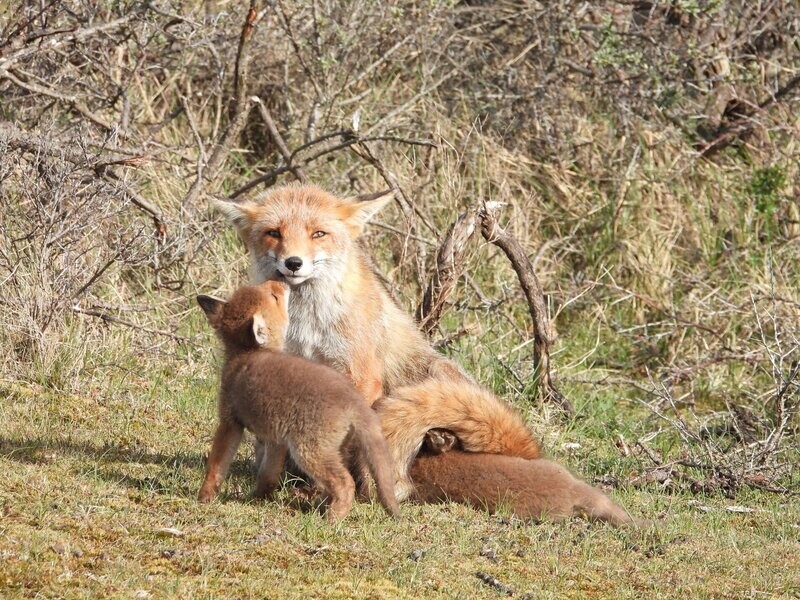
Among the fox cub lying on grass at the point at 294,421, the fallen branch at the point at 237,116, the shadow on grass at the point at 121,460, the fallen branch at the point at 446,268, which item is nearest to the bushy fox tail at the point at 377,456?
the fox cub lying on grass at the point at 294,421

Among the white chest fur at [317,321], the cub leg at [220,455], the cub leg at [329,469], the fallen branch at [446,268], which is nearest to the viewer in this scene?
the cub leg at [329,469]

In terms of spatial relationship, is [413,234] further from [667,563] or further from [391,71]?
[667,563]

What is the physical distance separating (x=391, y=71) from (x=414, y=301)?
358cm

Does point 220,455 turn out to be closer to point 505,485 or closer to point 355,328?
point 355,328

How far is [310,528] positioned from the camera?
5418 millimetres

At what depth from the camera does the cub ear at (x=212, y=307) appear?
6387mm

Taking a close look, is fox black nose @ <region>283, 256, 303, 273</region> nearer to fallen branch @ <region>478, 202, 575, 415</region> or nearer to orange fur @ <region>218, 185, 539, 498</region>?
orange fur @ <region>218, 185, 539, 498</region>

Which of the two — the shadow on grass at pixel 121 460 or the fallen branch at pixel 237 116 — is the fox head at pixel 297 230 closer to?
the shadow on grass at pixel 121 460

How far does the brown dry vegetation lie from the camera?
8984 millimetres

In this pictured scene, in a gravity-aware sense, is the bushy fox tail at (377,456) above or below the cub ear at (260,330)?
below

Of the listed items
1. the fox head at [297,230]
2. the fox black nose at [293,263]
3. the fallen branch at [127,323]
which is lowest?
the fallen branch at [127,323]

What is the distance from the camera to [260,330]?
243 inches

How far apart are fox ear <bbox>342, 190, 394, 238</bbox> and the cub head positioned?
34.3 inches

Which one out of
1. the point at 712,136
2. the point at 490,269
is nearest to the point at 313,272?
the point at 490,269
